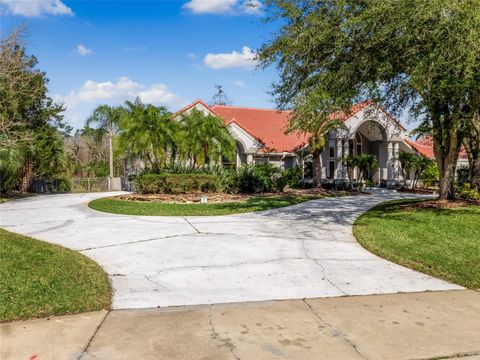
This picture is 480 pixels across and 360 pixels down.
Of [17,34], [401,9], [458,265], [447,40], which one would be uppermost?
[17,34]

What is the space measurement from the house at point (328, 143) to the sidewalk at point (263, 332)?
2020 centimetres

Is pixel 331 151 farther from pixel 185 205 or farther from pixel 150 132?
pixel 185 205

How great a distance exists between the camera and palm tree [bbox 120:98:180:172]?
20973 millimetres

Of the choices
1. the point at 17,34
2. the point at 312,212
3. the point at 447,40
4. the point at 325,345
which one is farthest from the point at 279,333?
the point at 17,34

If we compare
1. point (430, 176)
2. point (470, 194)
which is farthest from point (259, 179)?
point (430, 176)

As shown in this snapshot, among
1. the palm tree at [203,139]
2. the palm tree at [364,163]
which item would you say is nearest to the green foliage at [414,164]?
the palm tree at [364,163]

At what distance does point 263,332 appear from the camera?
14.2 feet

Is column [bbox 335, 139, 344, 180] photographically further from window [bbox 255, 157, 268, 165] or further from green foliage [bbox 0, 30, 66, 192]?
green foliage [bbox 0, 30, 66, 192]

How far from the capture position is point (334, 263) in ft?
24.5

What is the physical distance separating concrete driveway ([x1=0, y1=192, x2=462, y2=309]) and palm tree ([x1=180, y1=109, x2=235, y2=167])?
923 centimetres

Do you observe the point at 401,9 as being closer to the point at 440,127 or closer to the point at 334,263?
the point at 440,127

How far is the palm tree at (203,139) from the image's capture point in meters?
21.7

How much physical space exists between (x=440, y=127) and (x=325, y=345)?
11.6 m

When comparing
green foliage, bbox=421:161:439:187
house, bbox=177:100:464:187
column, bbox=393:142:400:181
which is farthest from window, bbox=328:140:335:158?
green foliage, bbox=421:161:439:187
